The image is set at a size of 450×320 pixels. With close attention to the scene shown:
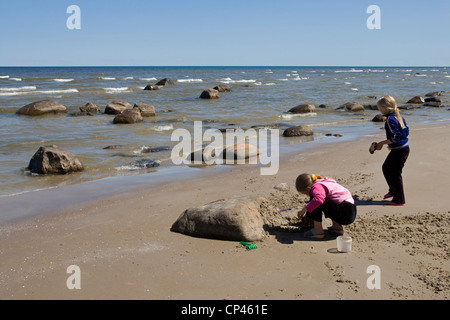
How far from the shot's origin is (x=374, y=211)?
19.4ft

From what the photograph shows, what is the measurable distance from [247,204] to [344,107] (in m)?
17.8

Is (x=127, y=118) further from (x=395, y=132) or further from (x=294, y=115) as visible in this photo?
(x=395, y=132)

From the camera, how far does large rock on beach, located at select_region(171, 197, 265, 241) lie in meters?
4.96

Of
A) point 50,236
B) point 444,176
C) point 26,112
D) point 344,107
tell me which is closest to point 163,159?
point 50,236

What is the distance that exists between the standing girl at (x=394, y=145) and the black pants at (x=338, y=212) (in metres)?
1.43

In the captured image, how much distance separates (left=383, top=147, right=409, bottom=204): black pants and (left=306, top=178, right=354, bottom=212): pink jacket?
1.41m

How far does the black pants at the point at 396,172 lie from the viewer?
20.0ft

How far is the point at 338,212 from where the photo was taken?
16.4 feet

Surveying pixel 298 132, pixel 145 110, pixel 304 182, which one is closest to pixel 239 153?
pixel 298 132

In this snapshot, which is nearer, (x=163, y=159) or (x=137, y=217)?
(x=137, y=217)

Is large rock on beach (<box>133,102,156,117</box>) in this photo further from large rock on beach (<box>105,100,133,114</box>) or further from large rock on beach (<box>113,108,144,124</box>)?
large rock on beach (<box>113,108,144,124</box>)

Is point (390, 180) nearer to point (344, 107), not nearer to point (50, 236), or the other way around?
point (50, 236)

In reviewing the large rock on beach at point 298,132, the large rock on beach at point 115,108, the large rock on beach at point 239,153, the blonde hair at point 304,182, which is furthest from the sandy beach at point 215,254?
the large rock on beach at point 115,108

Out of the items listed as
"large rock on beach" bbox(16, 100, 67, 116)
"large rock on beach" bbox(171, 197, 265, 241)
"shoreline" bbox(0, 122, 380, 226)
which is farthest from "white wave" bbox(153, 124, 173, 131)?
"large rock on beach" bbox(171, 197, 265, 241)
